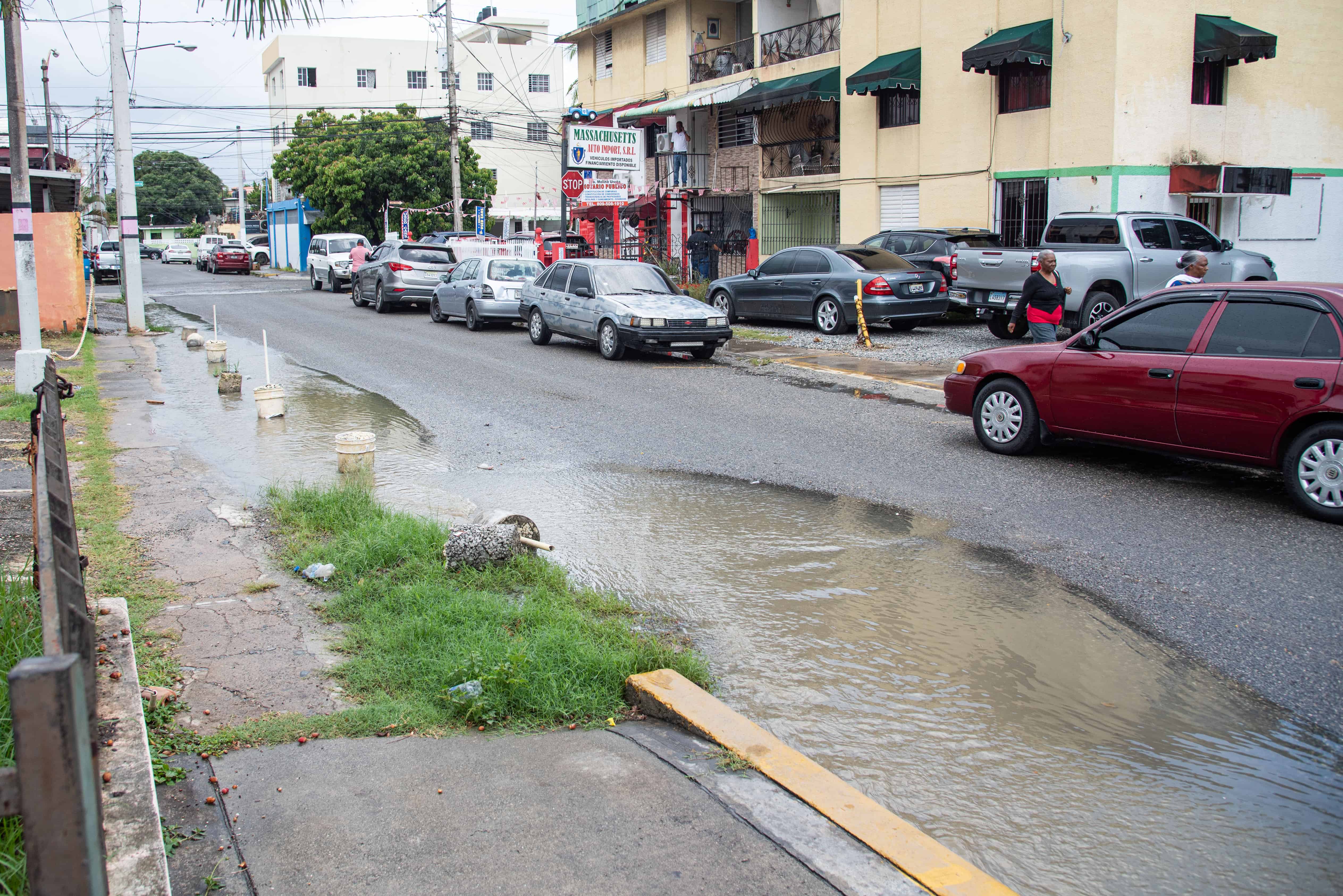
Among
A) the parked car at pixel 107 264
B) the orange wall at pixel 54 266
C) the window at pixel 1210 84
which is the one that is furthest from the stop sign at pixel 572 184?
the parked car at pixel 107 264

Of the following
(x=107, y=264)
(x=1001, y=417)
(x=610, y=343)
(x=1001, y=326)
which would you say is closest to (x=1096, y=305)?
(x=1001, y=326)

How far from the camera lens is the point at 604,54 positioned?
38.8 meters

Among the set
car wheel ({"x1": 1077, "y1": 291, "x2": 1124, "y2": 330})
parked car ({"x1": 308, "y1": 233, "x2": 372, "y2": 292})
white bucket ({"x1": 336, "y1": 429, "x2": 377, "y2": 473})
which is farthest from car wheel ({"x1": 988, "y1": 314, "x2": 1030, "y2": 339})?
parked car ({"x1": 308, "y1": 233, "x2": 372, "y2": 292})

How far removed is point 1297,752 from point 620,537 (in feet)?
13.5

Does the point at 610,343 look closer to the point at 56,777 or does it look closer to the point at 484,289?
the point at 484,289

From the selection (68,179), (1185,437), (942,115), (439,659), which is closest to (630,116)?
(942,115)

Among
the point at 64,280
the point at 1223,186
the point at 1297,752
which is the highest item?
the point at 1223,186

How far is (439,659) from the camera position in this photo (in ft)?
15.6

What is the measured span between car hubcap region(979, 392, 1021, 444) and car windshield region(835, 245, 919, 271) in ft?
32.1

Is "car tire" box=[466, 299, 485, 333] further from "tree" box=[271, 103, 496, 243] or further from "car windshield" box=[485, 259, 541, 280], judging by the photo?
"tree" box=[271, 103, 496, 243]

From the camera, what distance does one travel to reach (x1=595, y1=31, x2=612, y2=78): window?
3838cm

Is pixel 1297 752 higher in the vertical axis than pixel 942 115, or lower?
lower

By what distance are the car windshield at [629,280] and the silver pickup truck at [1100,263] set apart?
16.6 feet

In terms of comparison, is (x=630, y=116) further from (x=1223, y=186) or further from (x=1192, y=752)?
(x=1192, y=752)
